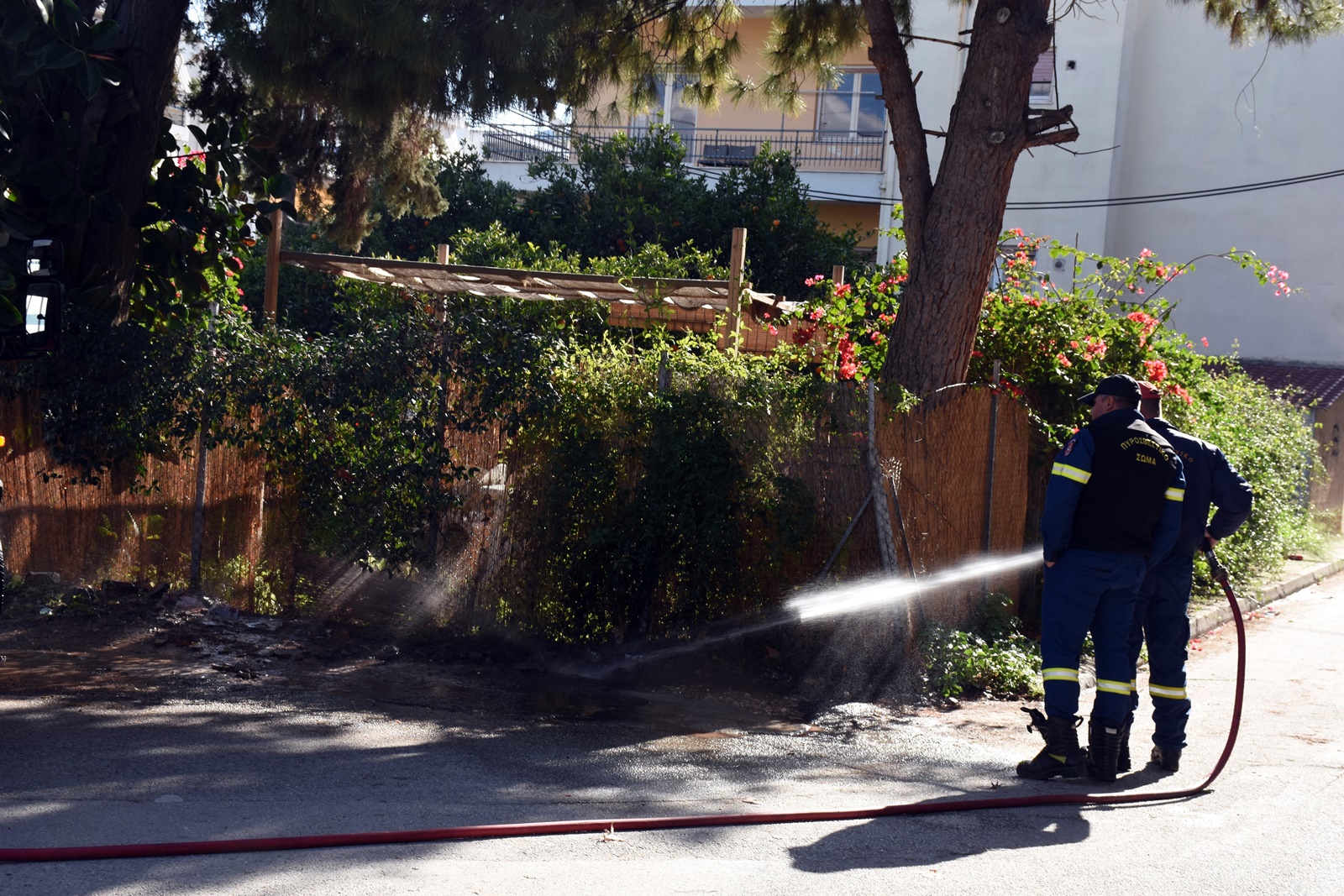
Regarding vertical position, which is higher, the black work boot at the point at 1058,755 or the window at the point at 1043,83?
the window at the point at 1043,83

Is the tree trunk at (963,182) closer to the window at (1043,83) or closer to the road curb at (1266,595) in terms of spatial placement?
the road curb at (1266,595)

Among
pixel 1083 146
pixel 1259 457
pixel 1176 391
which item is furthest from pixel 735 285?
pixel 1083 146

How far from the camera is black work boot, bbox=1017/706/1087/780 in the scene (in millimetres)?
6020

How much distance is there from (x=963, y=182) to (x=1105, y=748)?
4328 mm

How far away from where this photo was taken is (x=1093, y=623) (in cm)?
614

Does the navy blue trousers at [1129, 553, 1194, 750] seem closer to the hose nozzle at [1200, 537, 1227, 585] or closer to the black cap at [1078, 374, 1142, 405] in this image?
the hose nozzle at [1200, 537, 1227, 585]

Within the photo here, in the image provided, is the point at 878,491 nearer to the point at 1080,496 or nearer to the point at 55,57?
the point at 1080,496

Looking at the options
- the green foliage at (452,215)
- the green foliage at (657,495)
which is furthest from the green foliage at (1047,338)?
the green foliage at (452,215)

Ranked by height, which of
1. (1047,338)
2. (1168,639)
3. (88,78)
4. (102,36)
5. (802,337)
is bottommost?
(1168,639)

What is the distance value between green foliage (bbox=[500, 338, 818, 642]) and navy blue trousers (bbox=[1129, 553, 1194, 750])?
2.22m

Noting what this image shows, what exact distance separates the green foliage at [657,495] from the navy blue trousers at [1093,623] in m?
2.07

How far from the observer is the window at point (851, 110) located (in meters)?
25.9

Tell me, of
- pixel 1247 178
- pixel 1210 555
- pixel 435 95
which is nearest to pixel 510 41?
pixel 435 95

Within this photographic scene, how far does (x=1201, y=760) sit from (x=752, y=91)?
723 cm
